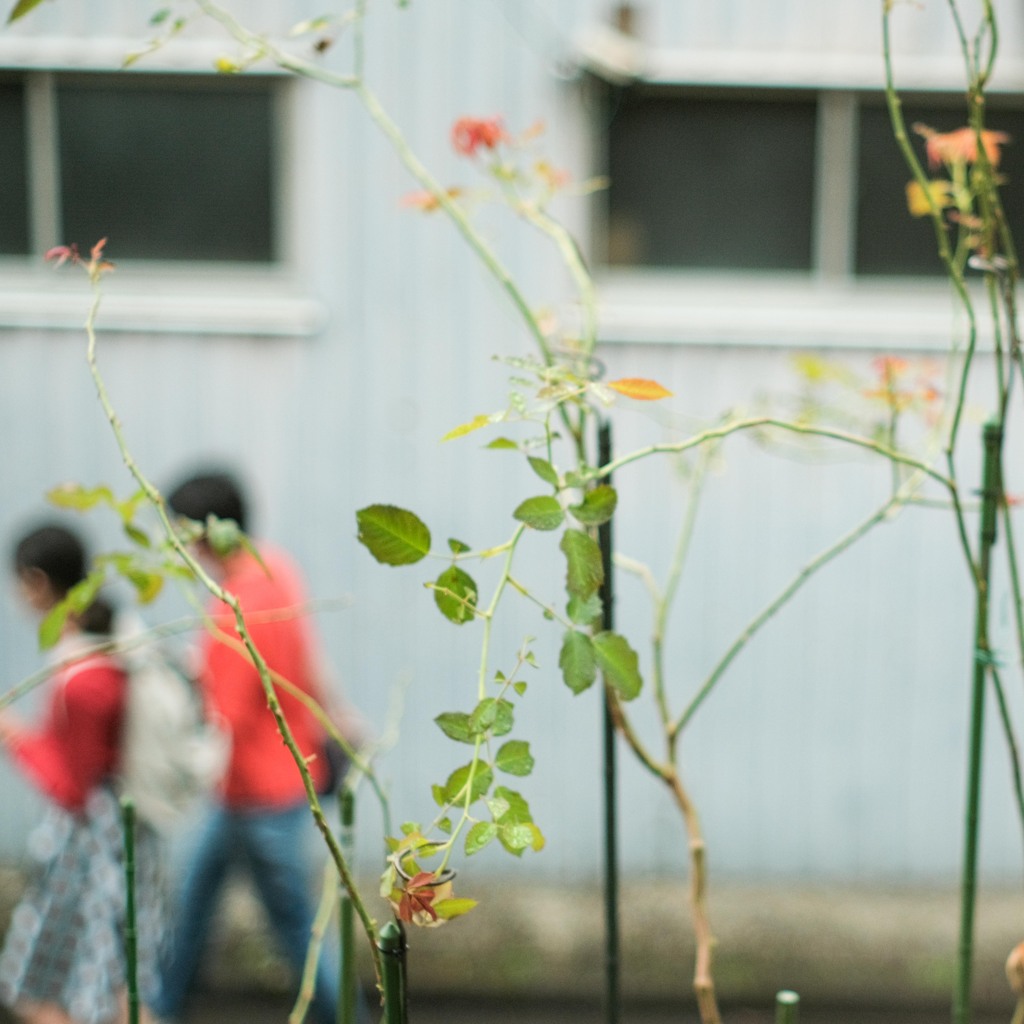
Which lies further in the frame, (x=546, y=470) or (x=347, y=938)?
(x=347, y=938)

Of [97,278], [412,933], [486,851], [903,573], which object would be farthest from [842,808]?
[97,278]

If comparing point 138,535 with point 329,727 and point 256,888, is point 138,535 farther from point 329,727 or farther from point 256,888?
point 256,888

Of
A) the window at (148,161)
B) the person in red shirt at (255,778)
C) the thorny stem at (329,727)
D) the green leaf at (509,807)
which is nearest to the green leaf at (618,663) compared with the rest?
the green leaf at (509,807)

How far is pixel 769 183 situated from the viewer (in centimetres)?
412

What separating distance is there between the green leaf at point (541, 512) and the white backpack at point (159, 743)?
221cm

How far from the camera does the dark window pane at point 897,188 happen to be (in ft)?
13.4

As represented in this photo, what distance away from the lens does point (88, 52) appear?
398cm

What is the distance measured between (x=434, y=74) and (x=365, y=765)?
3116mm

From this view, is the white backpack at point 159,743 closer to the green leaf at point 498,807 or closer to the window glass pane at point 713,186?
the window glass pane at point 713,186

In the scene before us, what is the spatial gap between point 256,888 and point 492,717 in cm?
262

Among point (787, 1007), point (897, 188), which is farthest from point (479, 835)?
point (897, 188)

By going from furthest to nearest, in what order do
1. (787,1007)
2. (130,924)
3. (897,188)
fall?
1. (897,188)
2. (130,924)
3. (787,1007)

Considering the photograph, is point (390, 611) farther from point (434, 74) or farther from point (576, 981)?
point (434, 74)

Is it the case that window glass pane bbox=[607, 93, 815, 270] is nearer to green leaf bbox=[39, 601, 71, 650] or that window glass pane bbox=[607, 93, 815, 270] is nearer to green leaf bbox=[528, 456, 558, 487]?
green leaf bbox=[39, 601, 71, 650]
